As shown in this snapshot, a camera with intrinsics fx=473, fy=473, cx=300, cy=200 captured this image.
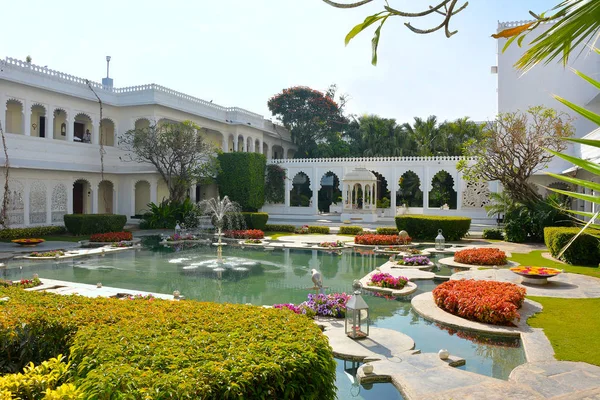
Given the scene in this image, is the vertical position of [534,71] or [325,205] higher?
[534,71]

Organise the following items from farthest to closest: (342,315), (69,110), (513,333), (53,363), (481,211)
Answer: (481,211)
(69,110)
(342,315)
(513,333)
(53,363)

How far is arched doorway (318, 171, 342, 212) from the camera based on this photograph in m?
40.7

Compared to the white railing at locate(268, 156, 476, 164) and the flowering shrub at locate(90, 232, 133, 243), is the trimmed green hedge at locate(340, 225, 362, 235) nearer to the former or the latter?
the white railing at locate(268, 156, 476, 164)

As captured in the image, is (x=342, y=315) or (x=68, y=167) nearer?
(x=342, y=315)

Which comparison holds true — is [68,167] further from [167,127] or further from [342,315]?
[342,315]

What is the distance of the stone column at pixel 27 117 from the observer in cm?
2281

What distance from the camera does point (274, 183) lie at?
34188 millimetres

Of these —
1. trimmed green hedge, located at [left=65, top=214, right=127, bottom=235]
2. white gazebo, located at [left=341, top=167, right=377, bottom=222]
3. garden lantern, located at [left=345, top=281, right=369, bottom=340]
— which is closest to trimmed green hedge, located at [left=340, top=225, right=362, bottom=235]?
white gazebo, located at [left=341, top=167, right=377, bottom=222]

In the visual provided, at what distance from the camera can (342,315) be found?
861 cm

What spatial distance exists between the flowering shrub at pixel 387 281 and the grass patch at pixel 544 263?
5.08 metres

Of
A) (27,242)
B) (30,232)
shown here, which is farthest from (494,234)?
(30,232)

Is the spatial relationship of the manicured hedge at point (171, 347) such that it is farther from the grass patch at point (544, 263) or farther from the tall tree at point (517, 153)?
the tall tree at point (517, 153)

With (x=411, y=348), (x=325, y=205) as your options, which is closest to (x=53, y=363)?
(x=411, y=348)

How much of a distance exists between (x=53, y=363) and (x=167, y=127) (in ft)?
75.4
